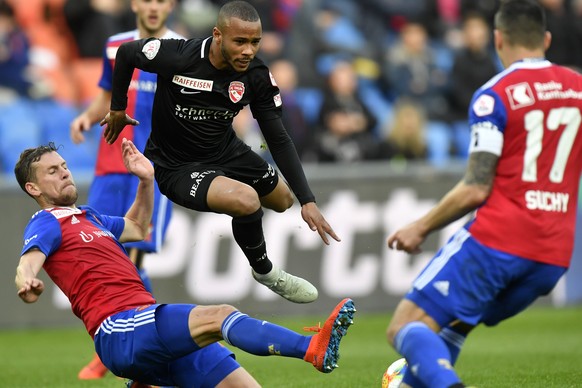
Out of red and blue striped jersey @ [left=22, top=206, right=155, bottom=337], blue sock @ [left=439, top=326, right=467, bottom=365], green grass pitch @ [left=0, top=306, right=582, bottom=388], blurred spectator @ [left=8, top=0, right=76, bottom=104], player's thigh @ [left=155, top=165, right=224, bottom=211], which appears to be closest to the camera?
blue sock @ [left=439, top=326, right=467, bottom=365]

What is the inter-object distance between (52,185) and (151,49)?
4.51ft

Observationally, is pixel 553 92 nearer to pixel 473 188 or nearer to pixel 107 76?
pixel 473 188

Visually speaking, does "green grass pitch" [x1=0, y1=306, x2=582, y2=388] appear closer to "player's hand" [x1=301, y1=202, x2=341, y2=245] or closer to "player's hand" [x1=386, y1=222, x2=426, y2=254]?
"player's hand" [x1=301, y1=202, x2=341, y2=245]

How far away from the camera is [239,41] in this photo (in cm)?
727

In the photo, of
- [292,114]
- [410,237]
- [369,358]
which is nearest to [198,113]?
[410,237]

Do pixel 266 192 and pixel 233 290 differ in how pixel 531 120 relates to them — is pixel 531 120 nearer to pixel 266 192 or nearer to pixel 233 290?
pixel 266 192

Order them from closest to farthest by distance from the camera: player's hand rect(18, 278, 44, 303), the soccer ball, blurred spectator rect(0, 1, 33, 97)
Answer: player's hand rect(18, 278, 44, 303), the soccer ball, blurred spectator rect(0, 1, 33, 97)

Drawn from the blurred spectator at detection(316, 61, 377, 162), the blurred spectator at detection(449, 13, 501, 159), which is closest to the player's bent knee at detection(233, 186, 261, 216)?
the blurred spectator at detection(316, 61, 377, 162)

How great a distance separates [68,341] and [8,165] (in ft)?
10.4

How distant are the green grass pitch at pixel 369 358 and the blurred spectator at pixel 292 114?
2.74m

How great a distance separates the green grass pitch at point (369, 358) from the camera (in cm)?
855

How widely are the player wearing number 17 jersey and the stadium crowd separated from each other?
884cm

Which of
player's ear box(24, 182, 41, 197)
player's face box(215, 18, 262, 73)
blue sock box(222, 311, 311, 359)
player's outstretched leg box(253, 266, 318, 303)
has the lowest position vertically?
player's outstretched leg box(253, 266, 318, 303)

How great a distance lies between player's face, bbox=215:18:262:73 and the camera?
7215 millimetres
